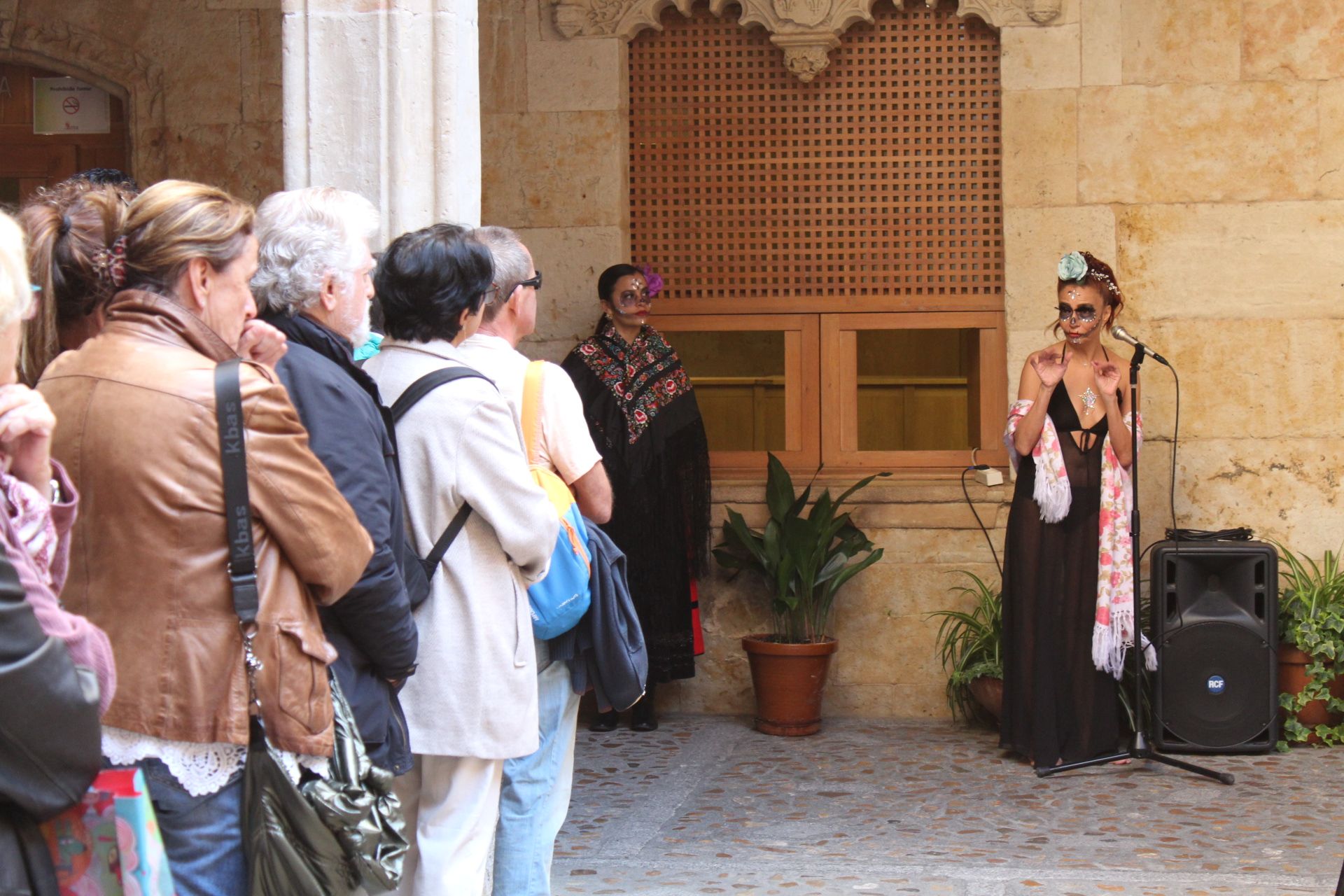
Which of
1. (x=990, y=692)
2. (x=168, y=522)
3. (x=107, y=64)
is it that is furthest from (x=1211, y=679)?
(x=107, y=64)

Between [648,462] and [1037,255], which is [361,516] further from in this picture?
[1037,255]

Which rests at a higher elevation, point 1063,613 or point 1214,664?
point 1063,613

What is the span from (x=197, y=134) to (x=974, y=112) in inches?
142

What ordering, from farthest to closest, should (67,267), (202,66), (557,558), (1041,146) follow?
(202,66) → (1041,146) → (557,558) → (67,267)

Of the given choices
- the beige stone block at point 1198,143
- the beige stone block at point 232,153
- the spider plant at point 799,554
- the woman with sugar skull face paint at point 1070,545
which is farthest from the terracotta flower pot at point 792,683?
the beige stone block at point 232,153

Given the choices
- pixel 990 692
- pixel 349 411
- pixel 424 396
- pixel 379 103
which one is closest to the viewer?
pixel 349 411

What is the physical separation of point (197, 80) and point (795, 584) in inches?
142

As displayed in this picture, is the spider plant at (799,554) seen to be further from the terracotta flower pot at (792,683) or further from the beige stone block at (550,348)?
the beige stone block at (550,348)

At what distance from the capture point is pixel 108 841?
1.96 m

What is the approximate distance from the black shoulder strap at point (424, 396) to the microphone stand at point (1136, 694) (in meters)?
3.39

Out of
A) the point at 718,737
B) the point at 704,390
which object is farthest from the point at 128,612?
the point at 704,390

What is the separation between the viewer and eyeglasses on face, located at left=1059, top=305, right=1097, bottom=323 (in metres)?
5.92

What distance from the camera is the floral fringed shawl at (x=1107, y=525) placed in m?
5.96

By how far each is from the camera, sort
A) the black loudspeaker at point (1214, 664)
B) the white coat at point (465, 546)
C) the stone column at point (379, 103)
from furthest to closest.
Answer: the black loudspeaker at point (1214, 664), the stone column at point (379, 103), the white coat at point (465, 546)
